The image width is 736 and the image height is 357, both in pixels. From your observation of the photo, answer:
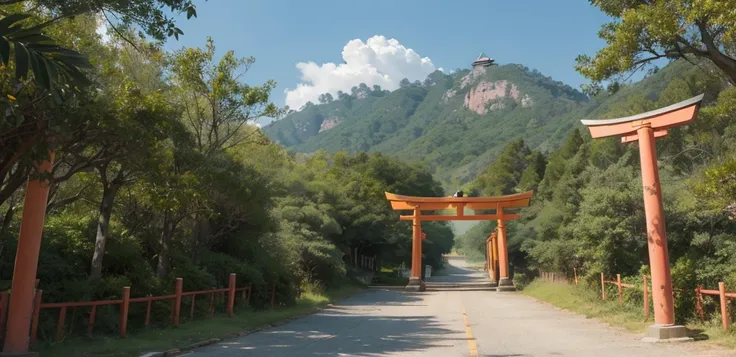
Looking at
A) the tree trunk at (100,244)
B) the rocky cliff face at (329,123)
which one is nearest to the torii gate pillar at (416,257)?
the tree trunk at (100,244)

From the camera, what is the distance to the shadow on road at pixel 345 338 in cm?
852

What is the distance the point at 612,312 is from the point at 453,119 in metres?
130

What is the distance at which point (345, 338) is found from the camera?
33.4ft

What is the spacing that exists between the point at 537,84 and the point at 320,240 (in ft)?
433

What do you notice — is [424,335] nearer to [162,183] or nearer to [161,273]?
[162,183]

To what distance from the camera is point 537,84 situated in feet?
479

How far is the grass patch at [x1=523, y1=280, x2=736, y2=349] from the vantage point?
8.91 m

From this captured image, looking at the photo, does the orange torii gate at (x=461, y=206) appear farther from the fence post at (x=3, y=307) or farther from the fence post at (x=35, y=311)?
the fence post at (x=3, y=307)

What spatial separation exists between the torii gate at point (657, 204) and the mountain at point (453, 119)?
73.7 m

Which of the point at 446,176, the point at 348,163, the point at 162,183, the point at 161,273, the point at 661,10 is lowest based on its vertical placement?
the point at 161,273

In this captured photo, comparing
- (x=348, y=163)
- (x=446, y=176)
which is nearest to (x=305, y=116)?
(x=446, y=176)

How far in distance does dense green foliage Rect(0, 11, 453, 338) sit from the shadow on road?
2.58 meters

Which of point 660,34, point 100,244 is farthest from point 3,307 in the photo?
point 660,34

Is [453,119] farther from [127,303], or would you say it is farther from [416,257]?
[127,303]
